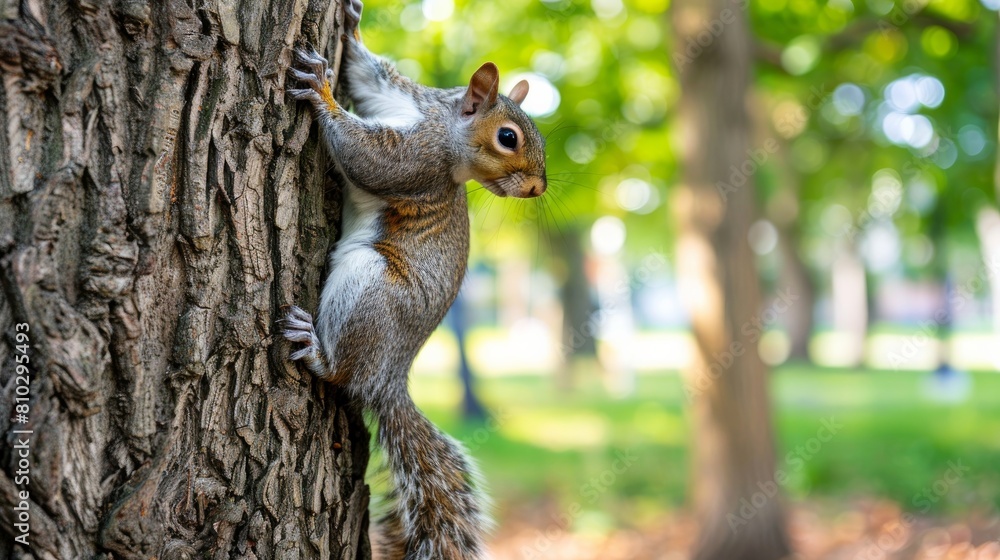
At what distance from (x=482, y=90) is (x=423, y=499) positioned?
1189 millimetres

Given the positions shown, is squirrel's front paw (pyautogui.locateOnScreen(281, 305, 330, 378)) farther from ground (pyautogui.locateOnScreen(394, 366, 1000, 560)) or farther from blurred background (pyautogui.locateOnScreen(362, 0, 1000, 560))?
ground (pyautogui.locateOnScreen(394, 366, 1000, 560))

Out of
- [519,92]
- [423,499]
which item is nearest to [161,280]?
[423,499]

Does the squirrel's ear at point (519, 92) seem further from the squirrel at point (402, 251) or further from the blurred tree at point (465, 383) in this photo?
the blurred tree at point (465, 383)

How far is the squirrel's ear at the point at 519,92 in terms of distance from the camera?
8.75ft

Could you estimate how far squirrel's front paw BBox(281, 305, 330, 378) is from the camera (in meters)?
1.75

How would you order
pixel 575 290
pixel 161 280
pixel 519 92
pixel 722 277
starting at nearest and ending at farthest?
pixel 161 280 → pixel 519 92 → pixel 722 277 → pixel 575 290

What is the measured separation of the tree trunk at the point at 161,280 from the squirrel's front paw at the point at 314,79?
39 millimetres

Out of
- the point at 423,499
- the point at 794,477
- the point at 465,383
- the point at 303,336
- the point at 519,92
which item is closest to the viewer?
the point at 303,336

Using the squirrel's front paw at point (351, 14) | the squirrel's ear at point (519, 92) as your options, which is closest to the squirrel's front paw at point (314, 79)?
the squirrel's front paw at point (351, 14)

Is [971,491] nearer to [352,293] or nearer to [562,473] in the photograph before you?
[562,473]

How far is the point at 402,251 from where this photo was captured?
2092 mm

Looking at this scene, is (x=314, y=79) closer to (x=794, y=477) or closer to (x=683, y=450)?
(x=794, y=477)

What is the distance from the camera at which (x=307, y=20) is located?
1.82 meters

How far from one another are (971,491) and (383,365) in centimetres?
708
